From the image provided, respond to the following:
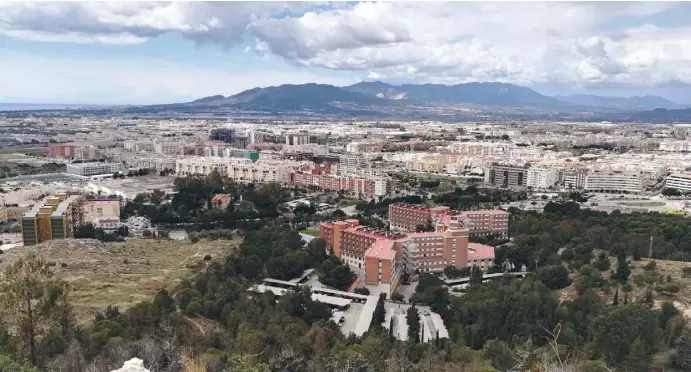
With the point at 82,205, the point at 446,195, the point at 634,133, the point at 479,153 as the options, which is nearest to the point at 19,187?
the point at 82,205

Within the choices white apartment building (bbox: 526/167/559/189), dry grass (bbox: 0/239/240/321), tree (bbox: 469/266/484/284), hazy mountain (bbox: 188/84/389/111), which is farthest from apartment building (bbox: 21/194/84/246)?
hazy mountain (bbox: 188/84/389/111)

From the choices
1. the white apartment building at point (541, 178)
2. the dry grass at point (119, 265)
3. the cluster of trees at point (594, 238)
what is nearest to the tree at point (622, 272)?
the cluster of trees at point (594, 238)

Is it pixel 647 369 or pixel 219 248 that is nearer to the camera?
pixel 647 369

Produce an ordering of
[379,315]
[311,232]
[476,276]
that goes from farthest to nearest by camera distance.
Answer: [311,232]
[476,276]
[379,315]

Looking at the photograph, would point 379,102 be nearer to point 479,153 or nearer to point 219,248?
point 479,153

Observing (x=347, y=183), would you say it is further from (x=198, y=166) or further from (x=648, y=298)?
(x=648, y=298)

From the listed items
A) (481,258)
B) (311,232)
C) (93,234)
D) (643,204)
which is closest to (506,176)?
(643,204)
